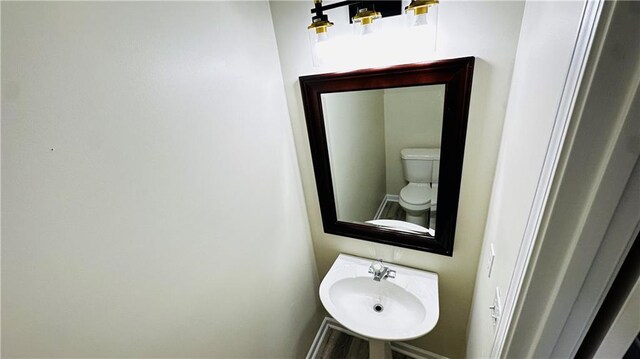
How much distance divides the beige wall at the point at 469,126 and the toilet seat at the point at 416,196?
0.14 m

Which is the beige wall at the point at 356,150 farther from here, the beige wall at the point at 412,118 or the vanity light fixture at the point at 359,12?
the vanity light fixture at the point at 359,12

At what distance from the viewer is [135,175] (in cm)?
63

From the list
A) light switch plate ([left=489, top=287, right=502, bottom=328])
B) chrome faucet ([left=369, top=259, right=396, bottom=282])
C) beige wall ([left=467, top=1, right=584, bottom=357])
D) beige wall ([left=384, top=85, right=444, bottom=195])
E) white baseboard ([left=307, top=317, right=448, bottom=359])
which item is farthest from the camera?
white baseboard ([left=307, top=317, right=448, bottom=359])

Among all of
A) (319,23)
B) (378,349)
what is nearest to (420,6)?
(319,23)

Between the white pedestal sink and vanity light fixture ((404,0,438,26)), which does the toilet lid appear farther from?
vanity light fixture ((404,0,438,26))

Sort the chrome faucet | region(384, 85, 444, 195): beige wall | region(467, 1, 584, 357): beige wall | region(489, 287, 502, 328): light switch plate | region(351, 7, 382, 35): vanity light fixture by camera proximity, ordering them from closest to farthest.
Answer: region(467, 1, 584, 357): beige wall < region(489, 287, 502, 328): light switch plate < region(351, 7, 382, 35): vanity light fixture < region(384, 85, 444, 195): beige wall < the chrome faucet

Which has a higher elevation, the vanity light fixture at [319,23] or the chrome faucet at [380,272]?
the vanity light fixture at [319,23]

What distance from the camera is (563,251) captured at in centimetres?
43

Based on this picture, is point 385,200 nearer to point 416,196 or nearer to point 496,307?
point 416,196

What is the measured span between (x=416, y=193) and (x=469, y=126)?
0.40 m

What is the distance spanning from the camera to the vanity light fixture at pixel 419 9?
2.50ft

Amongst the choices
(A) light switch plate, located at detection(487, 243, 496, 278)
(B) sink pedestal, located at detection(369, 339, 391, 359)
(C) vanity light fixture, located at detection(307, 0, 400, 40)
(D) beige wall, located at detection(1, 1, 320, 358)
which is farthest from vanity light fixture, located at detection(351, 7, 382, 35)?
(B) sink pedestal, located at detection(369, 339, 391, 359)

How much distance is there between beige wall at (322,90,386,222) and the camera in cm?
110

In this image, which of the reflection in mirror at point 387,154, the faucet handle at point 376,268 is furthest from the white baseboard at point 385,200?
the faucet handle at point 376,268
